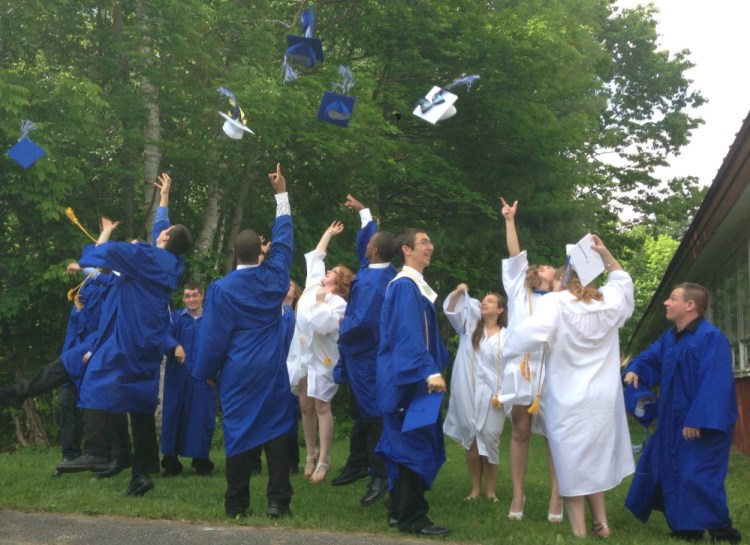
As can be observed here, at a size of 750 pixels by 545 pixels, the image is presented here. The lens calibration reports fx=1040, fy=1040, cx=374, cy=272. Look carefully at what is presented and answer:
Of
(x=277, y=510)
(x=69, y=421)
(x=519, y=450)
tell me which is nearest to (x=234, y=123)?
(x=69, y=421)

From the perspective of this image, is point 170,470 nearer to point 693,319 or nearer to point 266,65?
point 693,319

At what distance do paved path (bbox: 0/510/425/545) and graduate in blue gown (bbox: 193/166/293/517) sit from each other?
0.46m

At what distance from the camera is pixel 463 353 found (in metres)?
8.59

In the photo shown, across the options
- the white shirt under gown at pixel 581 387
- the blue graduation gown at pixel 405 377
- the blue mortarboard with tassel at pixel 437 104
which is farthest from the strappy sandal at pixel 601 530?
the blue mortarboard with tassel at pixel 437 104

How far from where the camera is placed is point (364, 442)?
901 cm

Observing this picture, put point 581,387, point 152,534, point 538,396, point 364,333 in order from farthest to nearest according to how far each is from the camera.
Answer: point 364,333 < point 538,396 < point 581,387 < point 152,534

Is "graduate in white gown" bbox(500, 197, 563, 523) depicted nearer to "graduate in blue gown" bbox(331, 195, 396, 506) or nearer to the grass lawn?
the grass lawn

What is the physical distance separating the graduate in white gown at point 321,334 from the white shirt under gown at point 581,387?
8.83 feet

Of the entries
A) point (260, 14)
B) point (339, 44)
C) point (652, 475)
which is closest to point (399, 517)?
point (652, 475)

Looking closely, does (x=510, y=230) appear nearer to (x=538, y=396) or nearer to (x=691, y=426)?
(x=538, y=396)

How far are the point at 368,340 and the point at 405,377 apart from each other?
169 cm

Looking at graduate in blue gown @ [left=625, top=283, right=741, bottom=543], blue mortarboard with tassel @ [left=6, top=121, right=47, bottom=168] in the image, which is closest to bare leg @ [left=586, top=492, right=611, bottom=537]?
graduate in blue gown @ [left=625, top=283, right=741, bottom=543]

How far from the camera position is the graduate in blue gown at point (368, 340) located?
7972 millimetres

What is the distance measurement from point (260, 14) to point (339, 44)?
4.23 meters
